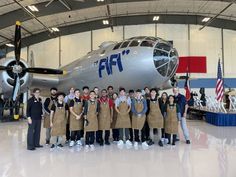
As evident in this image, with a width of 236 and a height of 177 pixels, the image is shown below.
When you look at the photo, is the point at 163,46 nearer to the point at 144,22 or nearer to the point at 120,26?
the point at 144,22

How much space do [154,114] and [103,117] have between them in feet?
5.02

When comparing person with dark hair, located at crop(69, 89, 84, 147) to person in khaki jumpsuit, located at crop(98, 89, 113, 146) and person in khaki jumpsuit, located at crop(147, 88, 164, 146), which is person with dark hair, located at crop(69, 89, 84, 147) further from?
person in khaki jumpsuit, located at crop(147, 88, 164, 146)

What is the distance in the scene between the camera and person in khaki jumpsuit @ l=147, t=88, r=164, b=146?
7.86 m

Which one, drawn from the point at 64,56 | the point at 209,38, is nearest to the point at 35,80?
the point at 64,56

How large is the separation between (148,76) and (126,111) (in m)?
1.75

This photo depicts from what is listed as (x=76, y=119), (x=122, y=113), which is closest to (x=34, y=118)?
(x=76, y=119)

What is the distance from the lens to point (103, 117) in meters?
7.78

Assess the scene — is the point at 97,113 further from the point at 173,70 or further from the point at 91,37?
the point at 91,37

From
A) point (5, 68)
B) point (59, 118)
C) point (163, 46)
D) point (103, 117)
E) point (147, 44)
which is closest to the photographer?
point (59, 118)

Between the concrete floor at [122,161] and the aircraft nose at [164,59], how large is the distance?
2.60 meters

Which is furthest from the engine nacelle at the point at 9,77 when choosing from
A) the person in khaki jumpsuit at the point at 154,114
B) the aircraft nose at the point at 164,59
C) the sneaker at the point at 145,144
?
the sneaker at the point at 145,144

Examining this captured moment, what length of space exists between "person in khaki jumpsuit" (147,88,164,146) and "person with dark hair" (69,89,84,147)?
2033 millimetres

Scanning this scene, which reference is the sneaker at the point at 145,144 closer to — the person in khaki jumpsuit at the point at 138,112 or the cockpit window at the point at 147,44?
the person in khaki jumpsuit at the point at 138,112

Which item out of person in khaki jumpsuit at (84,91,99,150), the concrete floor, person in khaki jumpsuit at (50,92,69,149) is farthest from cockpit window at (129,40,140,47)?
the concrete floor
